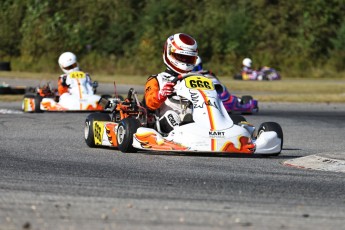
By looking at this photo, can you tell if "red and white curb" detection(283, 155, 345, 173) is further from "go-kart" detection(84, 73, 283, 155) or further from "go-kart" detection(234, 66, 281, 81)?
"go-kart" detection(234, 66, 281, 81)

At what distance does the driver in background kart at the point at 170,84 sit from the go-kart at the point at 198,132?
12 cm

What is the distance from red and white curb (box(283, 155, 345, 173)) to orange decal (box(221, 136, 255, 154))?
0.51 metres

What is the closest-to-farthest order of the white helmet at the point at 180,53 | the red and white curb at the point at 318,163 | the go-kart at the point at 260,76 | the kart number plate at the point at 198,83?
the red and white curb at the point at 318,163 → the kart number plate at the point at 198,83 → the white helmet at the point at 180,53 → the go-kart at the point at 260,76

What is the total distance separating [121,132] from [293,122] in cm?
685

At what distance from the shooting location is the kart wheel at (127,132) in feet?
38.2

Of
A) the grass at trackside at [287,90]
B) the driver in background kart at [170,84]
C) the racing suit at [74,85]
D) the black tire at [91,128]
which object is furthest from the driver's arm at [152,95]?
the grass at trackside at [287,90]

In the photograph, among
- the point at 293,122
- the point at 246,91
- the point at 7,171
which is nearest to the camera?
the point at 7,171

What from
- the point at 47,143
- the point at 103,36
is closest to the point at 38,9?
the point at 103,36

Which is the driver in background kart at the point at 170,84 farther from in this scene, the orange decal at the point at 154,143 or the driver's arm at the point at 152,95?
the orange decal at the point at 154,143

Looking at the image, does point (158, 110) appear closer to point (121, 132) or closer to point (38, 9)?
point (121, 132)

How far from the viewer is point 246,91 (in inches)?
1277

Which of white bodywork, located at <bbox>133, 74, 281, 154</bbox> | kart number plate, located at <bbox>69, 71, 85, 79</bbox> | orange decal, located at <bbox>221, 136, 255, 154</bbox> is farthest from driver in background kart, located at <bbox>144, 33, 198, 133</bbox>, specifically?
kart number plate, located at <bbox>69, 71, 85, 79</bbox>

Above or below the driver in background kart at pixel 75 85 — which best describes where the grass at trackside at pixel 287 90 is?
below

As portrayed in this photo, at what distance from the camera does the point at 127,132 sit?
458 inches
